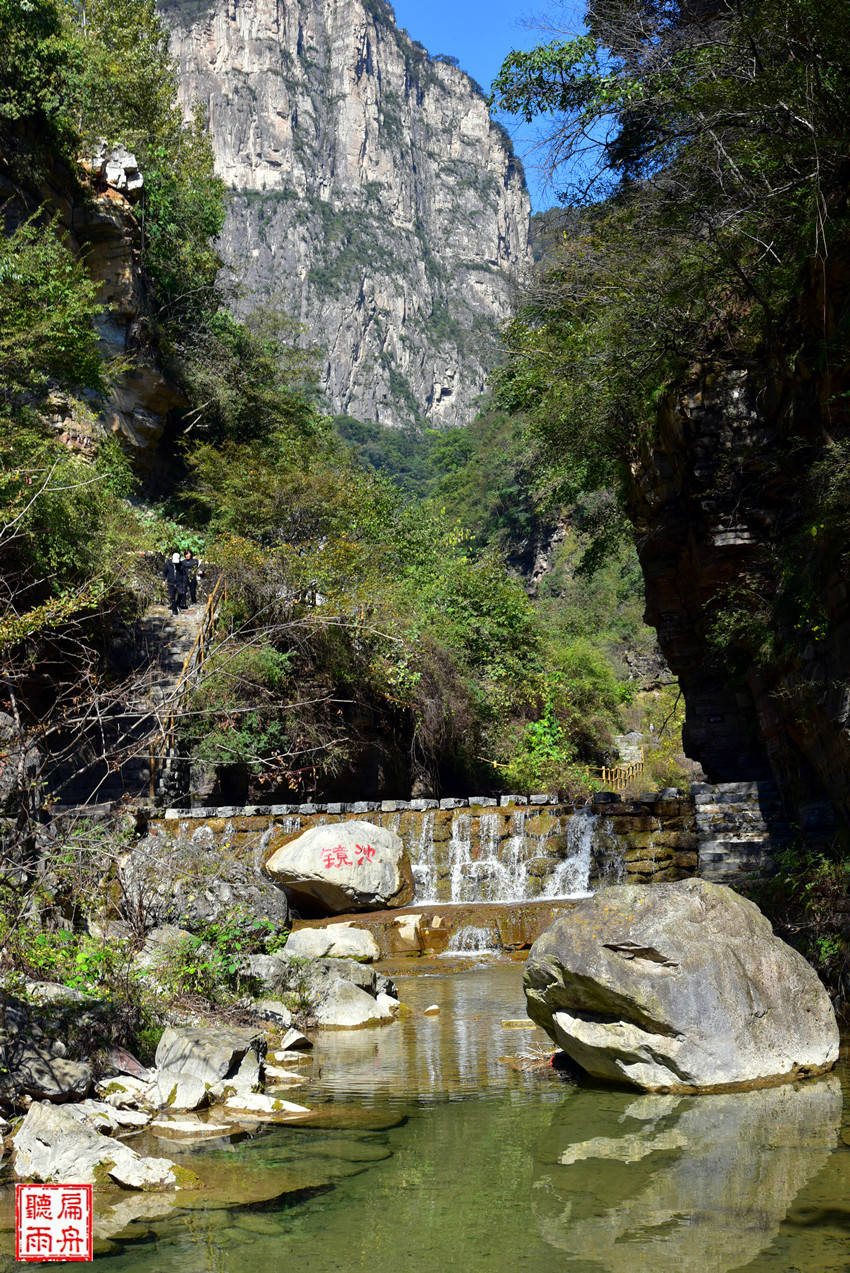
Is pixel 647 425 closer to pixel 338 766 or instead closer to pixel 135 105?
pixel 338 766

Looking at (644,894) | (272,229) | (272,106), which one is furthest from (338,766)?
(272,106)

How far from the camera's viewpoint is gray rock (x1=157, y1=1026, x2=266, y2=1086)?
17.8 ft

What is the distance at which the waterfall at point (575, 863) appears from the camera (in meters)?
13.0

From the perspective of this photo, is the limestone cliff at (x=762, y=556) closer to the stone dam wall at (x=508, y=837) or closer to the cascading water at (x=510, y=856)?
the stone dam wall at (x=508, y=837)

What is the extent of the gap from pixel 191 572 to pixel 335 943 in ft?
32.4

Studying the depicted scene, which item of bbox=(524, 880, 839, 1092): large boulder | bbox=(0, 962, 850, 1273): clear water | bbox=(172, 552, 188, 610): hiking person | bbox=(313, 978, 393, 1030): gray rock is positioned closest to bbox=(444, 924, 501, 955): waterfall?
bbox=(313, 978, 393, 1030): gray rock

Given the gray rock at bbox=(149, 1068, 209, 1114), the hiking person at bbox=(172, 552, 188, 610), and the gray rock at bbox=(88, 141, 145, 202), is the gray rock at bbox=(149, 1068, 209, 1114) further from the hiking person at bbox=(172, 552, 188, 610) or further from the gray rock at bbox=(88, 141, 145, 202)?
the gray rock at bbox=(88, 141, 145, 202)

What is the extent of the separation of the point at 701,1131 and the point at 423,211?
427 ft

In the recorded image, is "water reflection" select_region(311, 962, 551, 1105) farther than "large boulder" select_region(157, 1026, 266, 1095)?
Yes

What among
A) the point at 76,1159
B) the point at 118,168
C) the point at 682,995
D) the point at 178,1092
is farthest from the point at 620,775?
the point at 76,1159

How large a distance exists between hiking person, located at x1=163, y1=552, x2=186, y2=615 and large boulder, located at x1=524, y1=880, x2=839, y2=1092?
13.4 meters

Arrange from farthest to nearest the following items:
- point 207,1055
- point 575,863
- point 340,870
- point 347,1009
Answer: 1. point 575,863
2. point 340,870
3. point 347,1009
4. point 207,1055

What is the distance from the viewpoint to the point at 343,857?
12117mm

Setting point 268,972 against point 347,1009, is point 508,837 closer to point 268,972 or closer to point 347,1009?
point 347,1009
